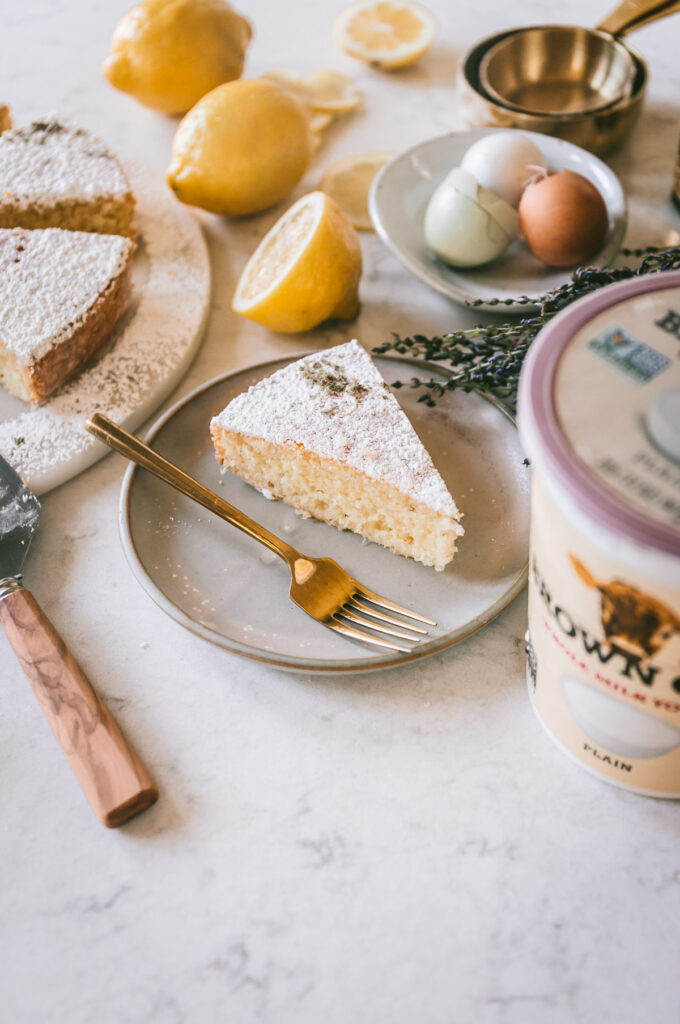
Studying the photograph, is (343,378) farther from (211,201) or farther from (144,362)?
(211,201)

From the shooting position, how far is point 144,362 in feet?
4.17

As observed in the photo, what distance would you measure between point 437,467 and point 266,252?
0.47 m

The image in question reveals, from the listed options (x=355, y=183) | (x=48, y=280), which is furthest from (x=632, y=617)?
(x=355, y=183)

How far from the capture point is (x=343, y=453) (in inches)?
40.5

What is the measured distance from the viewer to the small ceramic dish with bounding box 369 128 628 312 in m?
1.26

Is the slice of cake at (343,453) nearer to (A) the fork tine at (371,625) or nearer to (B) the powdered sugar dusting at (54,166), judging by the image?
(A) the fork tine at (371,625)

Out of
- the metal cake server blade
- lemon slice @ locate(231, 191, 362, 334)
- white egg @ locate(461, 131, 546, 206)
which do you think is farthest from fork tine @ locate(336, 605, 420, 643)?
white egg @ locate(461, 131, 546, 206)

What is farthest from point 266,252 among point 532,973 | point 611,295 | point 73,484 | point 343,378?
point 532,973

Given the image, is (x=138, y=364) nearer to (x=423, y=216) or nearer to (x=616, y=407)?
(x=423, y=216)

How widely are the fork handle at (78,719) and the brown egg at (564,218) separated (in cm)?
88

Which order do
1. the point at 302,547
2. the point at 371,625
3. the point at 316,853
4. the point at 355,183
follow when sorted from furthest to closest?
A: the point at 355,183, the point at 302,547, the point at 371,625, the point at 316,853

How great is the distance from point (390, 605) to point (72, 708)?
1.20ft

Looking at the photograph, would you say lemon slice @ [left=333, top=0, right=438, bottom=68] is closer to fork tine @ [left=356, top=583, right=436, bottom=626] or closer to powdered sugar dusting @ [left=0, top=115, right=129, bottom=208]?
powdered sugar dusting @ [left=0, top=115, right=129, bottom=208]

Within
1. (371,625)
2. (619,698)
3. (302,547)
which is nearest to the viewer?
(619,698)
